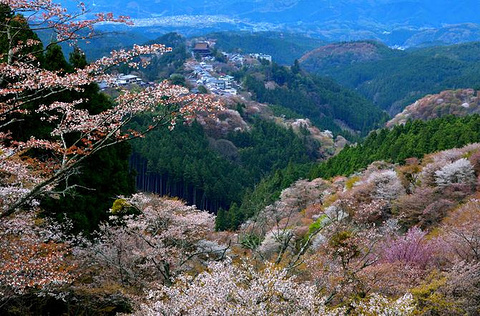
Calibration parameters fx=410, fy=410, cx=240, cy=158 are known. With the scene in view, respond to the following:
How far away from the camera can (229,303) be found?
6566mm

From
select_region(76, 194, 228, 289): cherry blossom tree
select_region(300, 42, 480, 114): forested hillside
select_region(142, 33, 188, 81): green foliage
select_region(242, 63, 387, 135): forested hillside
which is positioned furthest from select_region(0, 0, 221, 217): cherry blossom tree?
select_region(300, 42, 480, 114): forested hillside

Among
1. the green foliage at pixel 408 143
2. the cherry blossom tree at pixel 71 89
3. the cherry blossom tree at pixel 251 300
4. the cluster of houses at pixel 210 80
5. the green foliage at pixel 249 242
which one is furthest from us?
the cluster of houses at pixel 210 80

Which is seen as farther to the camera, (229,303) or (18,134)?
(18,134)

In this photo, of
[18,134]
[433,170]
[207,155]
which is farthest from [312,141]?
[18,134]

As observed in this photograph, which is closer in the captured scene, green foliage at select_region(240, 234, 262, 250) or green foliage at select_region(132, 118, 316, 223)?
green foliage at select_region(240, 234, 262, 250)

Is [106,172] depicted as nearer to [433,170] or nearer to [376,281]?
[376,281]

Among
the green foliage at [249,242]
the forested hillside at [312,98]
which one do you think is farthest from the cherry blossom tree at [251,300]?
the forested hillside at [312,98]

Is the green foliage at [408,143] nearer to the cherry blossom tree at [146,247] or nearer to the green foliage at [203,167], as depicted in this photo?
the green foliage at [203,167]

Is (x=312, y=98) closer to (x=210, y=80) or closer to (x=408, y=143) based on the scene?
(x=210, y=80)

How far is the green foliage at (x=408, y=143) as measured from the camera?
91.8 ft

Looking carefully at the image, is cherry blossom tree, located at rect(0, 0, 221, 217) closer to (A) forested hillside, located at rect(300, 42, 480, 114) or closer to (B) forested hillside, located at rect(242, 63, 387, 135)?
(B) forested hillside, located at rect(242, 63, 387, 135)

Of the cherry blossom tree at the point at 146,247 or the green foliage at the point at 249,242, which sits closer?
the cherry blossom tree at the point at 146,247

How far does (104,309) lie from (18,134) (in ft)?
27.7

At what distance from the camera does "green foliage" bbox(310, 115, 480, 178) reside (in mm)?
27973
